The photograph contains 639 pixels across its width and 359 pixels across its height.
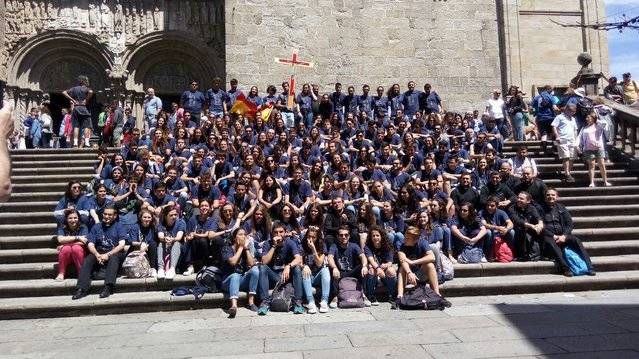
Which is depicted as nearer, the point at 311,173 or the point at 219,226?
the point at 219,226

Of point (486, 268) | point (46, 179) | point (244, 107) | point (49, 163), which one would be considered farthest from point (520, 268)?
point (49, 163)

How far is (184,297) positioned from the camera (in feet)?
21.8

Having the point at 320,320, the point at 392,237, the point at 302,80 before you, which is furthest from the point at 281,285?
the point at 302,80

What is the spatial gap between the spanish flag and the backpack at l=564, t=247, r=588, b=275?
8.03 meters

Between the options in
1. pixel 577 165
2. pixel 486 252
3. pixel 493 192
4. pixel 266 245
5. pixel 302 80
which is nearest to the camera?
pixel 266 245

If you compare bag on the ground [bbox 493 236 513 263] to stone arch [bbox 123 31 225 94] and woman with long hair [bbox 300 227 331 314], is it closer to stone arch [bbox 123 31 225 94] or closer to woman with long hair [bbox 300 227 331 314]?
woman with long hair [bbox 300 227 331 314]

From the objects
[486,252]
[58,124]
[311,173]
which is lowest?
[486,252]

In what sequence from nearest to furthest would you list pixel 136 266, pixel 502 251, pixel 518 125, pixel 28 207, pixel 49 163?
pixel 136 266 < pixel 502 251 < pixel 28 207 < pixel 49 163 < pixel 518 125

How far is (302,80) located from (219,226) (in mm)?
9304

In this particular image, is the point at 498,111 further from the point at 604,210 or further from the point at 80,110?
the point at 80,110

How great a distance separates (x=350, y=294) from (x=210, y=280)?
1.97 meters

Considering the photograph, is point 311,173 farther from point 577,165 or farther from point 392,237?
point 577,165

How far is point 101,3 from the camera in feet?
53.1

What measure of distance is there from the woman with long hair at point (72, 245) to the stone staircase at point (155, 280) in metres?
0.24
